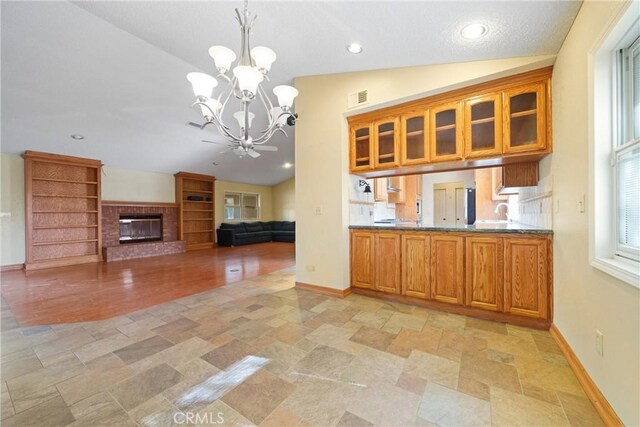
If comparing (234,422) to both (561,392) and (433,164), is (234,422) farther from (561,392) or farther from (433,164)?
(433,164)

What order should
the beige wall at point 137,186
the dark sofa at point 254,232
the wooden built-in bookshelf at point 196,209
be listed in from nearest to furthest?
the beige wall at point 137,186, the wooden built-in bookshelf at point 196,209, the dark sofa at point 254,232

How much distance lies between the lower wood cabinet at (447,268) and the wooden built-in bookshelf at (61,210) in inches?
289

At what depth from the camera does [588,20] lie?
5.23ft

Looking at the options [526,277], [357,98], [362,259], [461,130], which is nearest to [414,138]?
[461,130]

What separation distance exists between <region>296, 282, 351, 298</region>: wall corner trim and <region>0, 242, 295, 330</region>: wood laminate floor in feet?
4.13

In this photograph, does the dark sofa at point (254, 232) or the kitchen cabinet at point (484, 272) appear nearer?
the kitchen cabinet at point (484, 272)

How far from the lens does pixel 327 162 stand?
3.43m

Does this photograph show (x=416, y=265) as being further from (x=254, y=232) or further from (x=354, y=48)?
(x=254, y=232)

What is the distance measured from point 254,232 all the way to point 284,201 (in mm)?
2211

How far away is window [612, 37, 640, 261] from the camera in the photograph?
4.30 feet

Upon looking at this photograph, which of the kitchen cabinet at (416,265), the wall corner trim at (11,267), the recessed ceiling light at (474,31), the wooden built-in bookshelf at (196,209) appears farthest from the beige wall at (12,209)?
the recessed ceiling light at (474,31)

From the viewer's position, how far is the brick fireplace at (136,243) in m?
6.28

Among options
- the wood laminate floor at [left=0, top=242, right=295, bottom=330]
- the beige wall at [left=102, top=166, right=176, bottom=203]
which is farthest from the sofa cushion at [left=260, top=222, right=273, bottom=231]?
the wood laminate floor at [left=0, top=242, right=295, bottom=330]

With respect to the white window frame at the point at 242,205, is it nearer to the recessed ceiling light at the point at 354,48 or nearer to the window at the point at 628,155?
the recessed ceiling light at the point at 354,48
